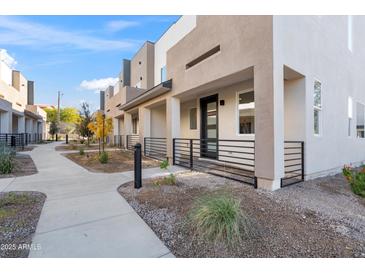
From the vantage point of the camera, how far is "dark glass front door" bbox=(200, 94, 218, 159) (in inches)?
337

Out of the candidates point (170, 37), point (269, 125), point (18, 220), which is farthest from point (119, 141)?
point (269, 125)

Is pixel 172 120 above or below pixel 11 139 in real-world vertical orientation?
above

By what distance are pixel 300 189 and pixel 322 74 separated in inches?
159

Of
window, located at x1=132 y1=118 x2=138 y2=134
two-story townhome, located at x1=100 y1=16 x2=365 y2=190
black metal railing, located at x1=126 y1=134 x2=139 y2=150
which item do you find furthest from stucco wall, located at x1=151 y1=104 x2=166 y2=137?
window, located at x1=132 y1=118 x2=138 y2=134

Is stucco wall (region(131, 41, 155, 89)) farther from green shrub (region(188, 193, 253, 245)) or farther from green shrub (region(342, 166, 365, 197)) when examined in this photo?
green shrub (region(188, 193, 253, 245))

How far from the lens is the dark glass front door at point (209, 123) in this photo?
8.57 m

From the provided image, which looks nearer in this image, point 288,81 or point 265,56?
point 265,56

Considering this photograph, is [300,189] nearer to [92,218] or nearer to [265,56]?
[265,56]

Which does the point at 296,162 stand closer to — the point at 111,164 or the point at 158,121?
the point at 111,164

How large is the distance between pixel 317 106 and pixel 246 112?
2157 mm

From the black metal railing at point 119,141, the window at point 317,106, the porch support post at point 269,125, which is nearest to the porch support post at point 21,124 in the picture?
the black metal railing at point 119,141

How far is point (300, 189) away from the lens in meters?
4.93

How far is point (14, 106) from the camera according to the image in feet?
64.2
